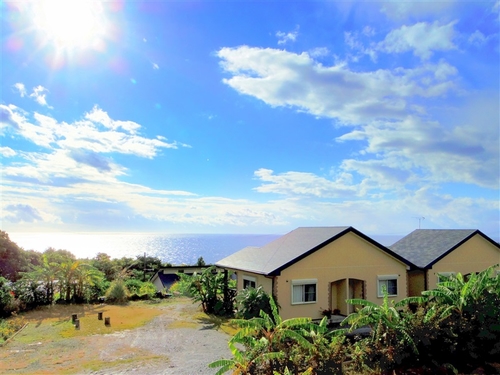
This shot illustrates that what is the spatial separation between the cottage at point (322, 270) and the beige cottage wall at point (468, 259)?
7.10ft

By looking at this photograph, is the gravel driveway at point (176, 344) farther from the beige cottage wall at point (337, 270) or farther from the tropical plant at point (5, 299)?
the tropical plant at point (5, 299)

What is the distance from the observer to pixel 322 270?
57.7 feet

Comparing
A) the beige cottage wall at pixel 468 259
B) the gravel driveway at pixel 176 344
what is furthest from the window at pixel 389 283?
the gravel driveway at pixel 176 344

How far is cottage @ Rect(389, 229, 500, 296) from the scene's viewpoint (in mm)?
20609

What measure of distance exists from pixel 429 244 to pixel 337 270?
28.1 ft

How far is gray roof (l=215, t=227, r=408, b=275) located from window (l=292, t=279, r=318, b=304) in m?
1.23

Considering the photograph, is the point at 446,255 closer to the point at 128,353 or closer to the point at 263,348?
the point at 263,348

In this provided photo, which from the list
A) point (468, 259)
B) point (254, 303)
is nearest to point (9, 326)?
point (254, 303)

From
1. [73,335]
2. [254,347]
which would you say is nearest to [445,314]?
[254,347]

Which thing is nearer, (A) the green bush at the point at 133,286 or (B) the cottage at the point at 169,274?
(A) the green bush at the point at 133,286

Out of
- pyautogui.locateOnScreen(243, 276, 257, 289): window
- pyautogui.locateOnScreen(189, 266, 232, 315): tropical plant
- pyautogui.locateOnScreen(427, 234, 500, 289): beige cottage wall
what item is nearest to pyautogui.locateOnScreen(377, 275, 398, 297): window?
pyautogui.locateOnScreen(427, 234, 500, 289): beige cottage wall

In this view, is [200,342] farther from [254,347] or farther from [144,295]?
[144,295]

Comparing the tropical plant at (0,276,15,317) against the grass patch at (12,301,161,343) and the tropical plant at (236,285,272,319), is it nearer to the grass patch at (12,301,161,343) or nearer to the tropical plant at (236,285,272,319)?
the grass patch at (12,301,161,343)

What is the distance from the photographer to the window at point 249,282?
60.1 feet
